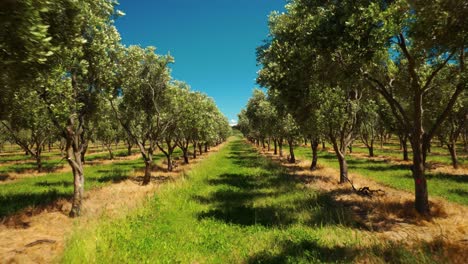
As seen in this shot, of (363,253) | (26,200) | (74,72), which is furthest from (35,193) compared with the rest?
(363,253)

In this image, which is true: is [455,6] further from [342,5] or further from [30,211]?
[30,211]

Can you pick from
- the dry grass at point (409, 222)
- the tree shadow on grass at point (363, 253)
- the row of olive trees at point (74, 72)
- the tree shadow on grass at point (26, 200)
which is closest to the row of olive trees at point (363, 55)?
the dry grass at point (409, 222)

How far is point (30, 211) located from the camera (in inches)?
733

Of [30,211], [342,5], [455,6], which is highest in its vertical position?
[342,5]

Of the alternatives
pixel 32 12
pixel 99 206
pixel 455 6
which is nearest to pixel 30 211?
pixel 99 206

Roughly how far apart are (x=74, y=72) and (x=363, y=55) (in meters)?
16.9

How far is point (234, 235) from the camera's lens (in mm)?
13672

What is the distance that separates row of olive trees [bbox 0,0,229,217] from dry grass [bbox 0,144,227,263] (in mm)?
1644

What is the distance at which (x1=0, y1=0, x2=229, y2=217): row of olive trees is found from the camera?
22.9 feet

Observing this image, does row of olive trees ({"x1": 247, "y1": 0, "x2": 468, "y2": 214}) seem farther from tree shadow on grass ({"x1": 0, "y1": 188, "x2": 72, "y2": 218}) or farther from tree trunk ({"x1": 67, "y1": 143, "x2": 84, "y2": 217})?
tree shadow on grass ({"x1": 0, "y1": 188, "x2": 72, "y2": 218})

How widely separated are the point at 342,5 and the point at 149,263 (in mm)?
13820

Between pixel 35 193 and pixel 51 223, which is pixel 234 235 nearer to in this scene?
pixel 51 223

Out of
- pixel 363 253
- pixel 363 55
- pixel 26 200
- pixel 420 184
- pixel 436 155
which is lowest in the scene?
pixel 26 200

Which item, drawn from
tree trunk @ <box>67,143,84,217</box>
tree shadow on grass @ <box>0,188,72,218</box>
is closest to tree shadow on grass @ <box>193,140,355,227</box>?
tree trunk @ <box>67,143,84,217</box>
